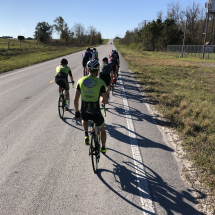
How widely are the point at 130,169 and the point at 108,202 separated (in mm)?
993

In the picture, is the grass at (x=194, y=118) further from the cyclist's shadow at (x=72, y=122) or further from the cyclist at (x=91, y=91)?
the cyclist's shadow at (x=72, y=122)

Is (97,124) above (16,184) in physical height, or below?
above

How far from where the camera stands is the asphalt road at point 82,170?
304 centimetres

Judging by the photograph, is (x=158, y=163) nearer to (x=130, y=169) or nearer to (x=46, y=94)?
(x=130, y=169)

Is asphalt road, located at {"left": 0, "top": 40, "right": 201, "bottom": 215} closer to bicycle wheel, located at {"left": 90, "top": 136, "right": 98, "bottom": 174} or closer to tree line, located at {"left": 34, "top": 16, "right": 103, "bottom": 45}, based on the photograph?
bicycle wheel, located at {"left": 90, "top": 136, "right": 98, "bottom": 174}

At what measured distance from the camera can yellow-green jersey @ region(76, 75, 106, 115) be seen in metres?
3.34

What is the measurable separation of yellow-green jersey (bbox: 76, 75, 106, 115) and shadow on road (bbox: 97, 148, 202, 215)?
1341mm

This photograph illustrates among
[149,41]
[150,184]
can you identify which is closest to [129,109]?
[150,184]

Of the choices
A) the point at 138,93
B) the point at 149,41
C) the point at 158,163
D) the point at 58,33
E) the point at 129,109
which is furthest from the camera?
the point at 58,33

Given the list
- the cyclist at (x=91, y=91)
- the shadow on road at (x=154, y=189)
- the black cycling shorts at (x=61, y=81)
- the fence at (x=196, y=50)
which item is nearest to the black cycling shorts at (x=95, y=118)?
the cyclist at (x=91, y=91)

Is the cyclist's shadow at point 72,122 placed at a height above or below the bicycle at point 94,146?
below

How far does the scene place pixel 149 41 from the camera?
57.3 metres

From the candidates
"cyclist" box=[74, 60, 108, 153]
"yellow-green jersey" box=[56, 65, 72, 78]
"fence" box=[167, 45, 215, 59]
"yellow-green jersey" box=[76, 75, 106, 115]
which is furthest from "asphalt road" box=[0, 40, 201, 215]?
"fence" box=[167, 45, 215, 59]

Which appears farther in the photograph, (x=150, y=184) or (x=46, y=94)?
(x=46, y=94)
